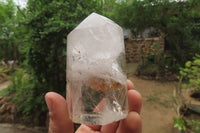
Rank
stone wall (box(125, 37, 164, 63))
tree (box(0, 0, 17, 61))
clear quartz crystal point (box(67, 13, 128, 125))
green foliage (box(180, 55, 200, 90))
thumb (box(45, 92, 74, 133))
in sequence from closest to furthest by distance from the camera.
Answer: clear quartz crystal point (box(67, 13, 128, 125))
thumb (box(45, 92, 74, 133))
green foliage (box(180, 55, 200, 90))
tree (box(0, 0, 17, 61))
stone wall (box(125, 37, 164, 63))

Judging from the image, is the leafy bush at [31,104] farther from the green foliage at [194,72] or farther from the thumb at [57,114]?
the green foliage at [194,72]

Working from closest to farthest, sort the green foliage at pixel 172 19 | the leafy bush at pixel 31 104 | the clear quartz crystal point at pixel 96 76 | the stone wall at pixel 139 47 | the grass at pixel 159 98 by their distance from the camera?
the clear quartz crystal point at pixel 96 76 < the leafy bush at pixel 31 104 < the grass at pixel 159 98 < the green foliage at pixel 172 19 < the stone wall at pixel 139 47

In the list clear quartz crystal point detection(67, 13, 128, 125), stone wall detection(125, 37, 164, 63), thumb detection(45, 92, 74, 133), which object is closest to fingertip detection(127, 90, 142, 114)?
clear quartz crystal point detection(67, 13, 128, 125)

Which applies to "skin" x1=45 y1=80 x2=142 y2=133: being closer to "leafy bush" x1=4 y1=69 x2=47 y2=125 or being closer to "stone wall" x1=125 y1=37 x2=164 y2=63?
"leafy bush" x1=4 y1=69 x2=47 y2=125

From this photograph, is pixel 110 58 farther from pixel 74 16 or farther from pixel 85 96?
pixel 74 16

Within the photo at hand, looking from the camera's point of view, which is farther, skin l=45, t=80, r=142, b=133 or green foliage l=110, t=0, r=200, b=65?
green foliage l=110, t=0, r=200, b=65

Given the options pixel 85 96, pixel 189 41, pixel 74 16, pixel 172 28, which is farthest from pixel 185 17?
pixel 85 96

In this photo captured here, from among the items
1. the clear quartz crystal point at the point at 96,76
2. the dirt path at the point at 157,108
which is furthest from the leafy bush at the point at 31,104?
the dirt path at the point at 157,108

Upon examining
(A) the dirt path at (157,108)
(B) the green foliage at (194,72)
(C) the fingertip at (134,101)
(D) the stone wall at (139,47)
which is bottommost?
(A) the dirt path at (157,108)
